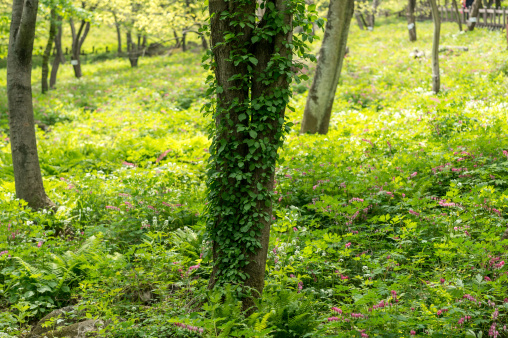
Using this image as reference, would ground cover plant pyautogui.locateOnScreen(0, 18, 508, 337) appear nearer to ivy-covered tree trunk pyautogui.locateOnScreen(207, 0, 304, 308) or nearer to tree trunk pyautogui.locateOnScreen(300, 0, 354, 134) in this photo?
ivy-covered tree trunk pyautogui.locateOnScreen(207, 0, 304, 308)

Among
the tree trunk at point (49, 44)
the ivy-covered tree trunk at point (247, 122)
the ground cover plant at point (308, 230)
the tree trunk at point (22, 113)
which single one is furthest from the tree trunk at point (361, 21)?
the ivy-covered tree trunk at point (247, 122)

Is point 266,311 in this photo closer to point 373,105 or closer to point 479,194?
point 479,194

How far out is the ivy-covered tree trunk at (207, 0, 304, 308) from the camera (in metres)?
3.94

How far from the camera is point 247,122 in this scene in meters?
4.11

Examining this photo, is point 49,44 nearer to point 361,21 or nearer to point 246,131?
point 246,131

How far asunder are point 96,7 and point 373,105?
56.3ft

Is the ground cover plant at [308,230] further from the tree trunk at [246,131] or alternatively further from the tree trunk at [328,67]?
the tree trunk at [328,67]

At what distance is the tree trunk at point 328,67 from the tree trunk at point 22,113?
6433 millimetres

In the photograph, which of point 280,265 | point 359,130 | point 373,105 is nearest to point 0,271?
point 280,265

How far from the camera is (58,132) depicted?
12.9 m

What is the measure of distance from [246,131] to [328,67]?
6.98 metres

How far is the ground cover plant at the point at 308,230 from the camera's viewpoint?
3805 millimetres

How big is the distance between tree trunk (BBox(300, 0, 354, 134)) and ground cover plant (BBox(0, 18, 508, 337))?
0.73 meters

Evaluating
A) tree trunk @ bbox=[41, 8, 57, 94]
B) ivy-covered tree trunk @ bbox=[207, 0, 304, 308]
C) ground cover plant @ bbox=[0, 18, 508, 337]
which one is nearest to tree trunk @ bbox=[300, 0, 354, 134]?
ground cover plant @ bbox=[0, 18, 508, 337]
